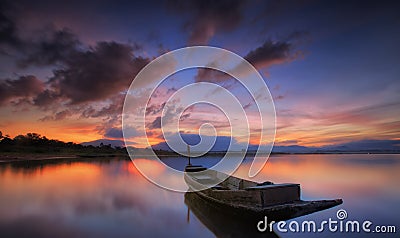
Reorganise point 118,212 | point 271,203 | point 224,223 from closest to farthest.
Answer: point 271,203
point 224,223
point 118,212

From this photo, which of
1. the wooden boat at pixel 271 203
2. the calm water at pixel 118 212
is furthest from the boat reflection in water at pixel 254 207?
the calm water at pixel 118 212

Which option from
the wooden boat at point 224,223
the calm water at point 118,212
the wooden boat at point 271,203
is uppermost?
the wooden boat at point 271,203

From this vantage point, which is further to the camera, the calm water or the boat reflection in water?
the calm water

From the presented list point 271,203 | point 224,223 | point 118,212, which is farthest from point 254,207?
point 118,212

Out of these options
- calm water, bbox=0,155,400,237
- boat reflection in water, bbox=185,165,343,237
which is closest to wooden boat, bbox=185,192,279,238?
boat reflection in water, bbox=185,165,343,237

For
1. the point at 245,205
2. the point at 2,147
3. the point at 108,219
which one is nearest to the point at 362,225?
the point at 245,205

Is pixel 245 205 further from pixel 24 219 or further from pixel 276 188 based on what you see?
pixel 24 219

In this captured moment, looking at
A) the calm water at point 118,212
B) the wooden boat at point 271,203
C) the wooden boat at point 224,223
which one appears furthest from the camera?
the calm water at point 118,212

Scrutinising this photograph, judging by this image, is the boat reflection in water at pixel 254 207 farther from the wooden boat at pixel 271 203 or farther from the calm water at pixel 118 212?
the calm water at pixel 118 212

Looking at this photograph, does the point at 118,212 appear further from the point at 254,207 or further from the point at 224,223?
the point at 254,207

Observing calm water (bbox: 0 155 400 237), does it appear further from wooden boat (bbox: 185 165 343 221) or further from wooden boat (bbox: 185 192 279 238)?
wooden boat (bbox: 185 165 343 221)

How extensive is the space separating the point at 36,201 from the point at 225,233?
38.0 feet

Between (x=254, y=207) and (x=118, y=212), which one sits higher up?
(x=254, y=207)

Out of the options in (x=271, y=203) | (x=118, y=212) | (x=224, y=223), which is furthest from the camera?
(x=118, y=212)
